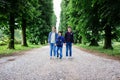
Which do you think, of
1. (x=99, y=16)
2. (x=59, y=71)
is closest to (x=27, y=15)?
(x=99, y=16)

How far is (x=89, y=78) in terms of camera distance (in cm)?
735

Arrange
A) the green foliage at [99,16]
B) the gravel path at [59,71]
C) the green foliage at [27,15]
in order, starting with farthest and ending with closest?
the green foliage at [27,15] < the green foliage at [99,16] < the gravel path at [59,71]

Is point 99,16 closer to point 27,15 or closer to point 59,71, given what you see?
point 27,15

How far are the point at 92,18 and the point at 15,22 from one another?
911 centimetres

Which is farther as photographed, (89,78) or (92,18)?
(92,18)

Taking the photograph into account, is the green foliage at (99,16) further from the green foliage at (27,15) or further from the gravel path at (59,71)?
the gravel path at (59,71)

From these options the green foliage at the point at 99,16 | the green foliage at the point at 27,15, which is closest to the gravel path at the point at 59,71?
the green foliage at the point at 99,16

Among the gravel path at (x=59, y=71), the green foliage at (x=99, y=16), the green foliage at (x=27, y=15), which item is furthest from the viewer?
the green foliage at (x=27, y=15)

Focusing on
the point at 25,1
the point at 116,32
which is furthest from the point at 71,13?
the point at 25,1

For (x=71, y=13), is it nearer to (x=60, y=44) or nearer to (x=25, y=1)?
(x=25, y=1)

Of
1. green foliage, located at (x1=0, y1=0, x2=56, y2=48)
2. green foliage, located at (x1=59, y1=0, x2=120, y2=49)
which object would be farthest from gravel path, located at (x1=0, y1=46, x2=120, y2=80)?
green foliage, located at (x1=0, y1=0, x2=56, y2=48)

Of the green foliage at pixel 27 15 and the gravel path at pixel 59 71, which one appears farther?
the green foliage at pixel 27 15

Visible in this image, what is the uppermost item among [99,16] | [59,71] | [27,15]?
[27,15]

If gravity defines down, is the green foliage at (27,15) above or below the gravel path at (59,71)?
above
